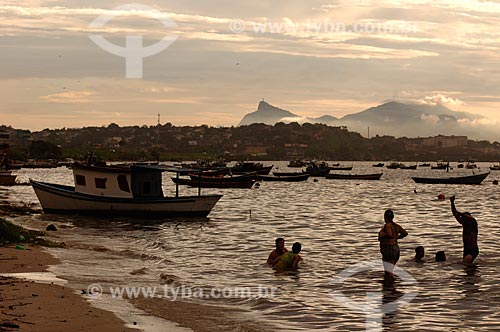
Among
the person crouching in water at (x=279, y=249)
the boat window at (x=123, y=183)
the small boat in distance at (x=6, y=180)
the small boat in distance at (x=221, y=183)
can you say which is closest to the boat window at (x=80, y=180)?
the boat window at (x=123, y=183)

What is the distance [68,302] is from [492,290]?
11.3m

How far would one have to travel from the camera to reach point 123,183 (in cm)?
3769

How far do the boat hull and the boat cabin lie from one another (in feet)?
1.82

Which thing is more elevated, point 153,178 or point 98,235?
point 153,178

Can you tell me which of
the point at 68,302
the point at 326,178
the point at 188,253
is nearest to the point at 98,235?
the point at 188,253

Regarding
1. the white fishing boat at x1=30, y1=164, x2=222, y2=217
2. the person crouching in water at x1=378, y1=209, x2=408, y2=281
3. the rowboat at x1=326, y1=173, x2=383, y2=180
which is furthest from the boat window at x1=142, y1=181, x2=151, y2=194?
the rowboat at x1=326, y1=173, x2=383, y2=180

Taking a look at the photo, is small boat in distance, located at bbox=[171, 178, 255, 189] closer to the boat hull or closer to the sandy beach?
the boat hull

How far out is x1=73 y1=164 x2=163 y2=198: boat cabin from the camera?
3744 centimetres

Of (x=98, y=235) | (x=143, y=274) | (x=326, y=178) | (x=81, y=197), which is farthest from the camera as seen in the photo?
(x=326, y=178)

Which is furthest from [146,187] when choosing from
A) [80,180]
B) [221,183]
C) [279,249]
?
[221,183]

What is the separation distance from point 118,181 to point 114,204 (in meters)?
1.30

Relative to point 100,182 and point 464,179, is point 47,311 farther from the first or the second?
point 464,179

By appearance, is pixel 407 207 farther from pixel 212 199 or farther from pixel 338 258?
pixel 338 258

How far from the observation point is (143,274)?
20.1 metres
